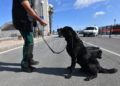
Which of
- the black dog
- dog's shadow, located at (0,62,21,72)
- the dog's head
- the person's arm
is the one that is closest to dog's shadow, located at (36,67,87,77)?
the black dog

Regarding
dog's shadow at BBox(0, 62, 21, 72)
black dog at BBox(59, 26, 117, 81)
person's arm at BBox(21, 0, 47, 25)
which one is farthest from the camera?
dog's shadow at BBox(0, 62, 21, 72)

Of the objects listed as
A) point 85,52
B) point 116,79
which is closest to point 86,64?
A: point 85,52

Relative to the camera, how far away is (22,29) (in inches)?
323

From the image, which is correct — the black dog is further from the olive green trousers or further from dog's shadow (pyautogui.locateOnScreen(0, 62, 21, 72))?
dog's shadow (pyautogui.locateOnScreen(0, 62, 21, 72))

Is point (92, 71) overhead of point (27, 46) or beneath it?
beneath

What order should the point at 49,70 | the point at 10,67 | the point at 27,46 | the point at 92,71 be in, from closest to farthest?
the point at 92,71 < the point at 27,46 < the point at 49,70 < the point at 10,67

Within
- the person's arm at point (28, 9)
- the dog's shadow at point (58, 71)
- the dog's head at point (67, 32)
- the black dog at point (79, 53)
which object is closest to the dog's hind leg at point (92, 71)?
the black dog at point (79, 53)

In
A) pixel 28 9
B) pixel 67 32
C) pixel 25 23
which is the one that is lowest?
pixel 67 32

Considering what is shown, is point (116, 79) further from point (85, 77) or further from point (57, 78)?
point (57, 78)

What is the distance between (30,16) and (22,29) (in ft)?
1.27

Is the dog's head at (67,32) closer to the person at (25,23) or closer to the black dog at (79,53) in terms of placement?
the black dog at (79,53)

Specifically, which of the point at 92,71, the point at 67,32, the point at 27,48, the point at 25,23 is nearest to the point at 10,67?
the point at 27,48

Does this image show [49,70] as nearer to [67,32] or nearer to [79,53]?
[79,53]

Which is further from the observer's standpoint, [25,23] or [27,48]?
[27,48]
